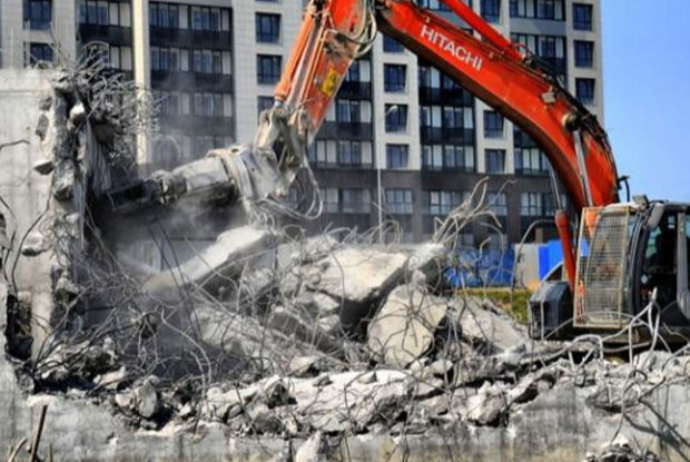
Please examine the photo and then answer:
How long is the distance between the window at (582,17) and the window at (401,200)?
1307 centimetres

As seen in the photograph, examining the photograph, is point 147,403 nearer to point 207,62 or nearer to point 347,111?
point 207,62

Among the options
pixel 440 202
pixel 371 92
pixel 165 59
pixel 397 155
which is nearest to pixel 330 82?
pixel 165 59

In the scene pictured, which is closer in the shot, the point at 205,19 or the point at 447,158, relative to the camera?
the point at 205,19

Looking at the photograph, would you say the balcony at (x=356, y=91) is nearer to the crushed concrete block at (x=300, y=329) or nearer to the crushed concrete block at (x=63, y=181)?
the crushed concrete block at (x=300, y=329)

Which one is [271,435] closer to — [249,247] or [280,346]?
[280,346]

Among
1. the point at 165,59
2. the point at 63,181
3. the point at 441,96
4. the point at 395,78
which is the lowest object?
the point at 63,181

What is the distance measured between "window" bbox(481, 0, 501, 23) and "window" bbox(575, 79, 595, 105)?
512 cm

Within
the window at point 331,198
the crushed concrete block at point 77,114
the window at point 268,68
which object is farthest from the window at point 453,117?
the crushed concrete block at point 77,114

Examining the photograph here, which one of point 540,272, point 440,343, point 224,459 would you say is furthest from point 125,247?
A: point 540,272

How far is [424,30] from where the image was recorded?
15.1 m

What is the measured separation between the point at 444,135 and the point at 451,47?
44959 mm

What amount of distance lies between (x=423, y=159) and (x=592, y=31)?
11669mm

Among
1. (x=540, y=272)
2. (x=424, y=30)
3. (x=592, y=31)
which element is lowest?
(x=540, y=272)

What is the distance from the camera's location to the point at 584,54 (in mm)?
63156
